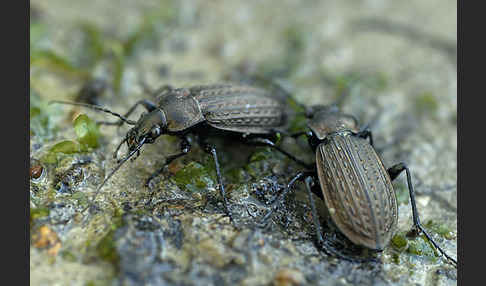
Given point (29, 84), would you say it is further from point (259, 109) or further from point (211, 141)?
point (259, 109)

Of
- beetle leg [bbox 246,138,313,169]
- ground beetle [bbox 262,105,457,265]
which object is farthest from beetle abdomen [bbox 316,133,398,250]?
beetle leg [bbox 246,138,313,169]

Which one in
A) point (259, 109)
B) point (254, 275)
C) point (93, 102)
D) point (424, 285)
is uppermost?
point (93, 102)

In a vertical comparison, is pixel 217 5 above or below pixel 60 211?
above

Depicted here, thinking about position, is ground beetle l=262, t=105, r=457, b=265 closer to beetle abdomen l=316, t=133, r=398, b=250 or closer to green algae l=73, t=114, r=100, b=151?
beetle abdomen l=316, t=133, r=398, b=250

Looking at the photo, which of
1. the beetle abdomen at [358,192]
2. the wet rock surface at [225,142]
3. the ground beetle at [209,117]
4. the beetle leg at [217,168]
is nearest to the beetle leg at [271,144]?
the ground beetle at [209,117]

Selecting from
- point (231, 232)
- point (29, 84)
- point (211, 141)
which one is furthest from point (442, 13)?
point (29, 84)

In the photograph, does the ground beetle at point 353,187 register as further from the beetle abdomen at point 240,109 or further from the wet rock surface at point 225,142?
the beetle abdomen at point 240,109

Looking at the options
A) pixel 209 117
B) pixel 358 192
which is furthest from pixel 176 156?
pixel 358 192

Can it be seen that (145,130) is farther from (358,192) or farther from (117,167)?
(358,192)
